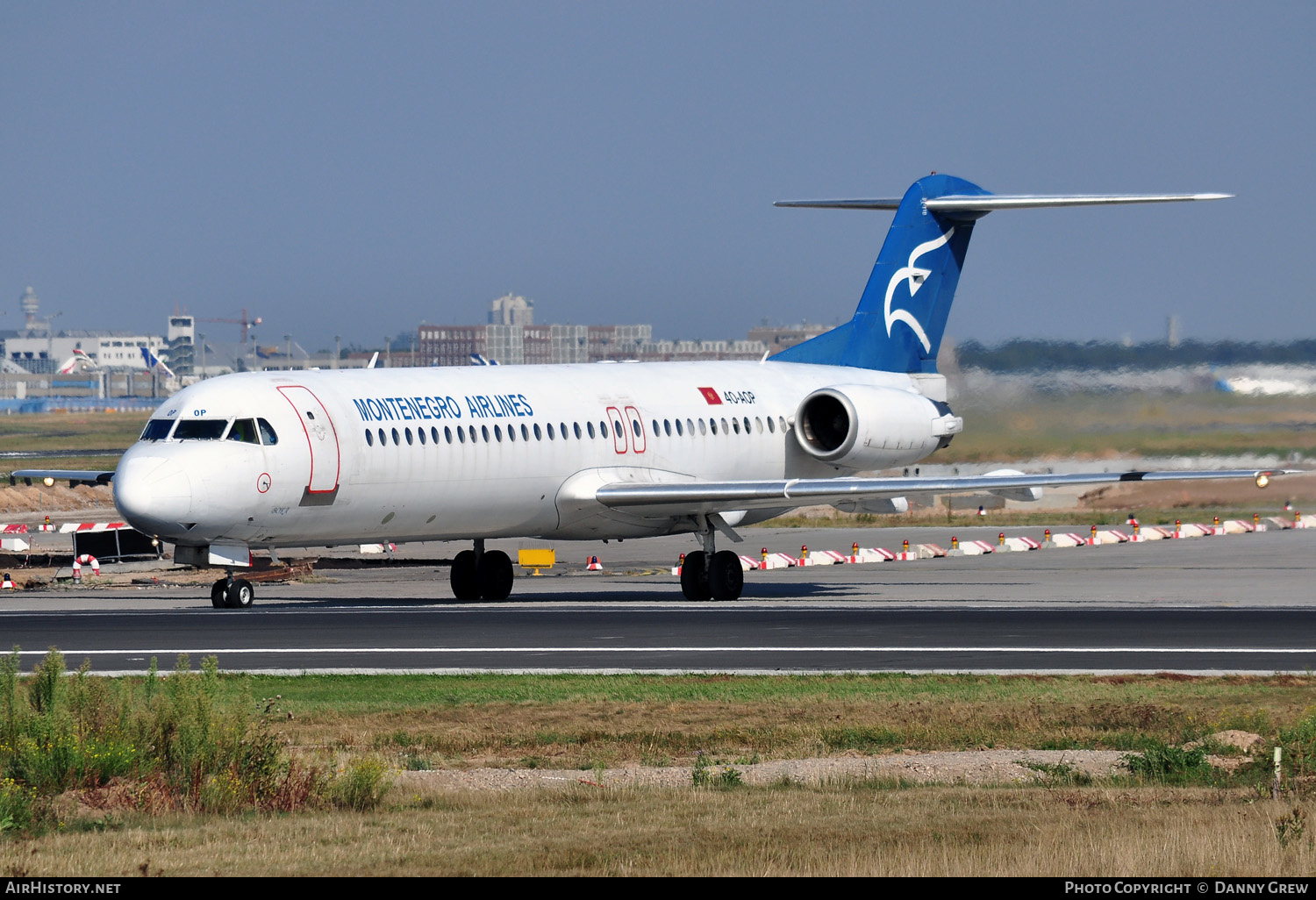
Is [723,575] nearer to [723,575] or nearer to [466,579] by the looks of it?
[723,575]

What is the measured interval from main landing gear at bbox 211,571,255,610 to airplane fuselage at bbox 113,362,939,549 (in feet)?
5.07

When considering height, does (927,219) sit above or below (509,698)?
above

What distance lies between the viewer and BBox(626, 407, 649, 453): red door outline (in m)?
35.4

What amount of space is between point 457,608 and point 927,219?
1489cm

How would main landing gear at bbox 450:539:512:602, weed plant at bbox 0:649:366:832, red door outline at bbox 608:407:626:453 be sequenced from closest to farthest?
weed plant at bbox 0:649:366:832, red door outline at bbox 608:407:626:453, main landing gear at bbox 450:539:512:602

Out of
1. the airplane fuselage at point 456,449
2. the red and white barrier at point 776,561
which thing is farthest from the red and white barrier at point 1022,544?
the airplane fuselage at point 456,449

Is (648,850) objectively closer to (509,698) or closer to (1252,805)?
(1252,805)

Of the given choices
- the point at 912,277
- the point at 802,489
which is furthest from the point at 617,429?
the point at 912,277

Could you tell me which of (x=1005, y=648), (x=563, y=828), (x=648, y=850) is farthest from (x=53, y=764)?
(x=1005, y=648)

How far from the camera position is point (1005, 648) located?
24.2 metres

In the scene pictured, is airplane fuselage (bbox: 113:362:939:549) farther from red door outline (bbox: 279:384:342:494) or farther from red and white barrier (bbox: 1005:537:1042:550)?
red and white barrier (bbox: 1005:537:1042:550)

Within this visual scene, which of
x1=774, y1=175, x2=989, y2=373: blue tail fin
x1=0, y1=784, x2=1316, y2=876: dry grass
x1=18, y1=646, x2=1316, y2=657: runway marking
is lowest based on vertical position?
x1=0, y1=784, x2=1316, y2=876: dry grass

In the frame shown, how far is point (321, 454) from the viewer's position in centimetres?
2994

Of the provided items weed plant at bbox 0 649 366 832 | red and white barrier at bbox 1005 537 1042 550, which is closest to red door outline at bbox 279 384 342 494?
weed plant at bbox 0 649 366 832
